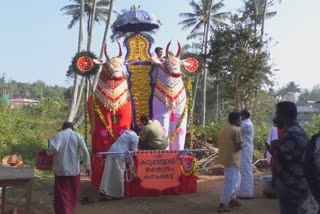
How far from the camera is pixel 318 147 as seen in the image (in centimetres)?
363

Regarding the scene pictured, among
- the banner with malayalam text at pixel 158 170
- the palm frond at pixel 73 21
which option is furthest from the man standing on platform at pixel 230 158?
the palm frond at pixel 73 21

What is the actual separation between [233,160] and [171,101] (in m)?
2.31

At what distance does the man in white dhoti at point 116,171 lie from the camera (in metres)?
7.63

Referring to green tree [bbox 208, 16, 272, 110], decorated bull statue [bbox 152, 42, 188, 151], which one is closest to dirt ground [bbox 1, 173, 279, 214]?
decorated bull statue [bbox 152, 42, 188, 151]

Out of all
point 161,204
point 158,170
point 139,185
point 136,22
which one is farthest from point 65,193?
point 136,22

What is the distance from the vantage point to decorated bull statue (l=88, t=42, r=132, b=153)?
8438 mm

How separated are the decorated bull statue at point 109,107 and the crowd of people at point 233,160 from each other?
0.61 metres

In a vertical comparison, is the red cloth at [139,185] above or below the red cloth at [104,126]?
below

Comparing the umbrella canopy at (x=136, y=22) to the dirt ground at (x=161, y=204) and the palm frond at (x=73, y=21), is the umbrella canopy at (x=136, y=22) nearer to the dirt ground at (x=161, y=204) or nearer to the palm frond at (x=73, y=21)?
the dirt ground at (x=161, y=204)

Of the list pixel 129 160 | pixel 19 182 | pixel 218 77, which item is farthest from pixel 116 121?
pixel 218 77

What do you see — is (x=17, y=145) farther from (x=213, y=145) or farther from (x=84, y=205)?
(x=84, y=205)

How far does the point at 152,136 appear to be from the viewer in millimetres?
7961

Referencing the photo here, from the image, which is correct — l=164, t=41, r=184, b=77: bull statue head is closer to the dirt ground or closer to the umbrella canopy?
the umbrella canopy

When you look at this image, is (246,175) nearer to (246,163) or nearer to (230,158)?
(246,163)
